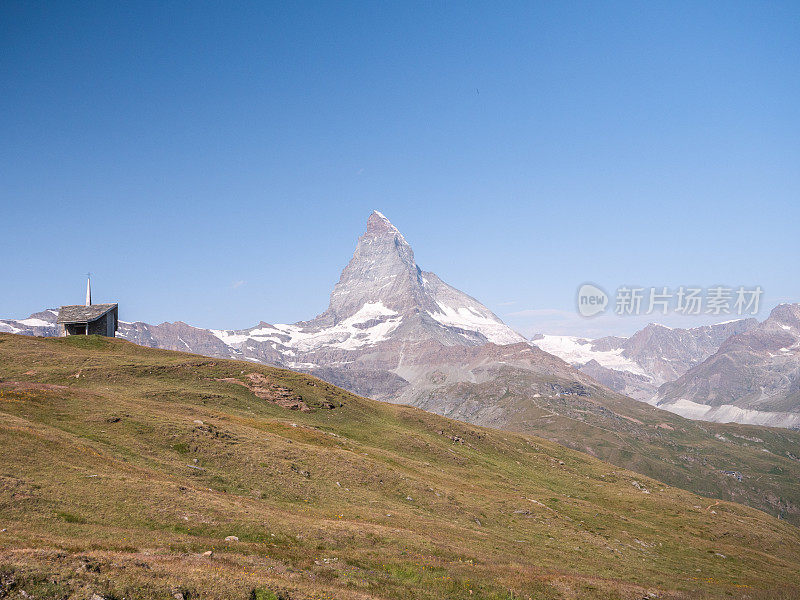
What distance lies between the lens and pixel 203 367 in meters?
103

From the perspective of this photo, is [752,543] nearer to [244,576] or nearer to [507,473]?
[507,473]

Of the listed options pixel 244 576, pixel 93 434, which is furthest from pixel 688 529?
pixel 93 434

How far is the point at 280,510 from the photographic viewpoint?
4344 cm

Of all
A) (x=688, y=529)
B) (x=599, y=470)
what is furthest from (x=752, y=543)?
(x=599, y=470)

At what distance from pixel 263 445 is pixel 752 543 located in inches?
3315

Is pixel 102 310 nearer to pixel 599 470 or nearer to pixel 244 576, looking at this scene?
pixel 244 576

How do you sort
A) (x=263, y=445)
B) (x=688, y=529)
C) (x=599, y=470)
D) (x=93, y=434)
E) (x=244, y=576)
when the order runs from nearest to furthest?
(x=244, y=576), (x=93, y=434), (x=263, y=445), (x=688, y=529), (x=599, y=470)

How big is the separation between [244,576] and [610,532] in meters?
57.2

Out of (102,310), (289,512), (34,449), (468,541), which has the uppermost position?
(102,310)

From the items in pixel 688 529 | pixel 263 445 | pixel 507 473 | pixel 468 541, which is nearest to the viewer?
pixel 468 541

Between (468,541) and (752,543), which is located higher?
(468,541)

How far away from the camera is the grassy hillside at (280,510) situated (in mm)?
27609

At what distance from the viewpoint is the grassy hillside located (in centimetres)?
2761

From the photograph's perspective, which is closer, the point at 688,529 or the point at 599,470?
the point at 688,529
